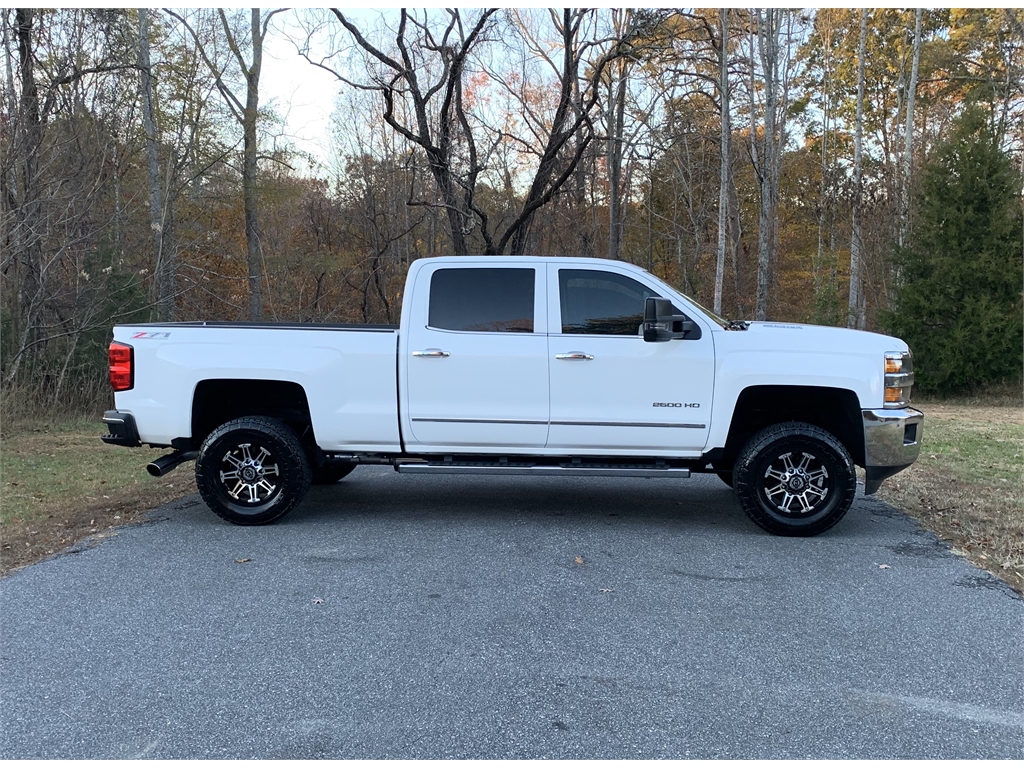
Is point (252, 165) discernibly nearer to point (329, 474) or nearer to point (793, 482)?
point (329, 474)

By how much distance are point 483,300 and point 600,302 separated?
37.6 inches

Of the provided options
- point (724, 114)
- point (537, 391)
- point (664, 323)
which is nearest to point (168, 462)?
point (537, 391)

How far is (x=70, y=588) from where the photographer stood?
4.76 meters

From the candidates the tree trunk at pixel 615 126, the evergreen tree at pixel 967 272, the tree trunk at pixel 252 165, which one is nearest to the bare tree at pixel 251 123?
the tree trunk at pixel 252 165

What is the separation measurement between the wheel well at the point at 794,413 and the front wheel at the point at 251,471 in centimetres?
347

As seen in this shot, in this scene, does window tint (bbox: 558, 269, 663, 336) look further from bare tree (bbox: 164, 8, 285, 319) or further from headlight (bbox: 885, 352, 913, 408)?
bare tree (bbox: 164, 8, 285, 319)

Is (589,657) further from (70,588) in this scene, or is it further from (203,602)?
(70,588)

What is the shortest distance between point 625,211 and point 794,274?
9114mm

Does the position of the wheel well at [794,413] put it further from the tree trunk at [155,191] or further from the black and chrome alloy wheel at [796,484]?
the tree trunk at [155,191]

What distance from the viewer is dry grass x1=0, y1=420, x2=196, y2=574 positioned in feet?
19.5

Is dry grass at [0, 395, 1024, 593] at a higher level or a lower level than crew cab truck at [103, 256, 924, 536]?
lower

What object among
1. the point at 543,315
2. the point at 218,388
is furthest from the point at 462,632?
the point at 218,388

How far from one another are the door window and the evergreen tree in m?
14.9

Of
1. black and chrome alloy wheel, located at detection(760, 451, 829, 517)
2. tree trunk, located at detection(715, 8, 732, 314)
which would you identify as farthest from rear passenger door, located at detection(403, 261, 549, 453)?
tree trunk, located at detection(715, 8, 732, 314)
